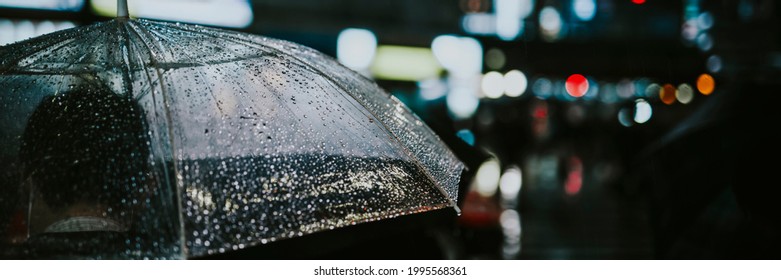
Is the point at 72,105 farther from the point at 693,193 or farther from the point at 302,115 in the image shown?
the point at 693,193

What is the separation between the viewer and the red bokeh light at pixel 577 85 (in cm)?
2912

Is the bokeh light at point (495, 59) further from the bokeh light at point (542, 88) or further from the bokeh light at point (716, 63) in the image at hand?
the bokeh light at point (716, 63)

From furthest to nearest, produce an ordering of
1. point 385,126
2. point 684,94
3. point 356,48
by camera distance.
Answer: point 684,94
point 356,48
point 385,126

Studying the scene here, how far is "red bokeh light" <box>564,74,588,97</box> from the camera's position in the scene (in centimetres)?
2912

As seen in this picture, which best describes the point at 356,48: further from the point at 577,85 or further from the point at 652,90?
the point at 577,85

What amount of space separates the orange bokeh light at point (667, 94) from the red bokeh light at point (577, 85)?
12.2 ft

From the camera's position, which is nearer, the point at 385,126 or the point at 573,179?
the point at 385,126

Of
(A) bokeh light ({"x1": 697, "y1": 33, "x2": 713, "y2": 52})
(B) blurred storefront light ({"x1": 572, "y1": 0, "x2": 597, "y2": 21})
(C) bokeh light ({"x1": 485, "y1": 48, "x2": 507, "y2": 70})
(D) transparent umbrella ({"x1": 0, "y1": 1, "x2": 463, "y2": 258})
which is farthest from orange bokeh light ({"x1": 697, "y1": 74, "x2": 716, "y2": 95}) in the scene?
(B) blurred storefront light ({"x1": 572, "y1": 0, "x2": 597, "y2": 21})

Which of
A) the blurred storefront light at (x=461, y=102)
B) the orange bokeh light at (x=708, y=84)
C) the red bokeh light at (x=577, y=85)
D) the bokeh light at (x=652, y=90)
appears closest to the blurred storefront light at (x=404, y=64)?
the blurred storefront light at (x=461, y=102)

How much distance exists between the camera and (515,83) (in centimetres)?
2947

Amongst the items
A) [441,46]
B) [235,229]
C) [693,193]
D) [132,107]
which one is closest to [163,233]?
[235,229]

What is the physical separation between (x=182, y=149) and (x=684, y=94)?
2376cm

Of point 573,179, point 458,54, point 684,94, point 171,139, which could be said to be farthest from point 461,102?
point 171,139

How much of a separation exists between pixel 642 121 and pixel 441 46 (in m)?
5.51
